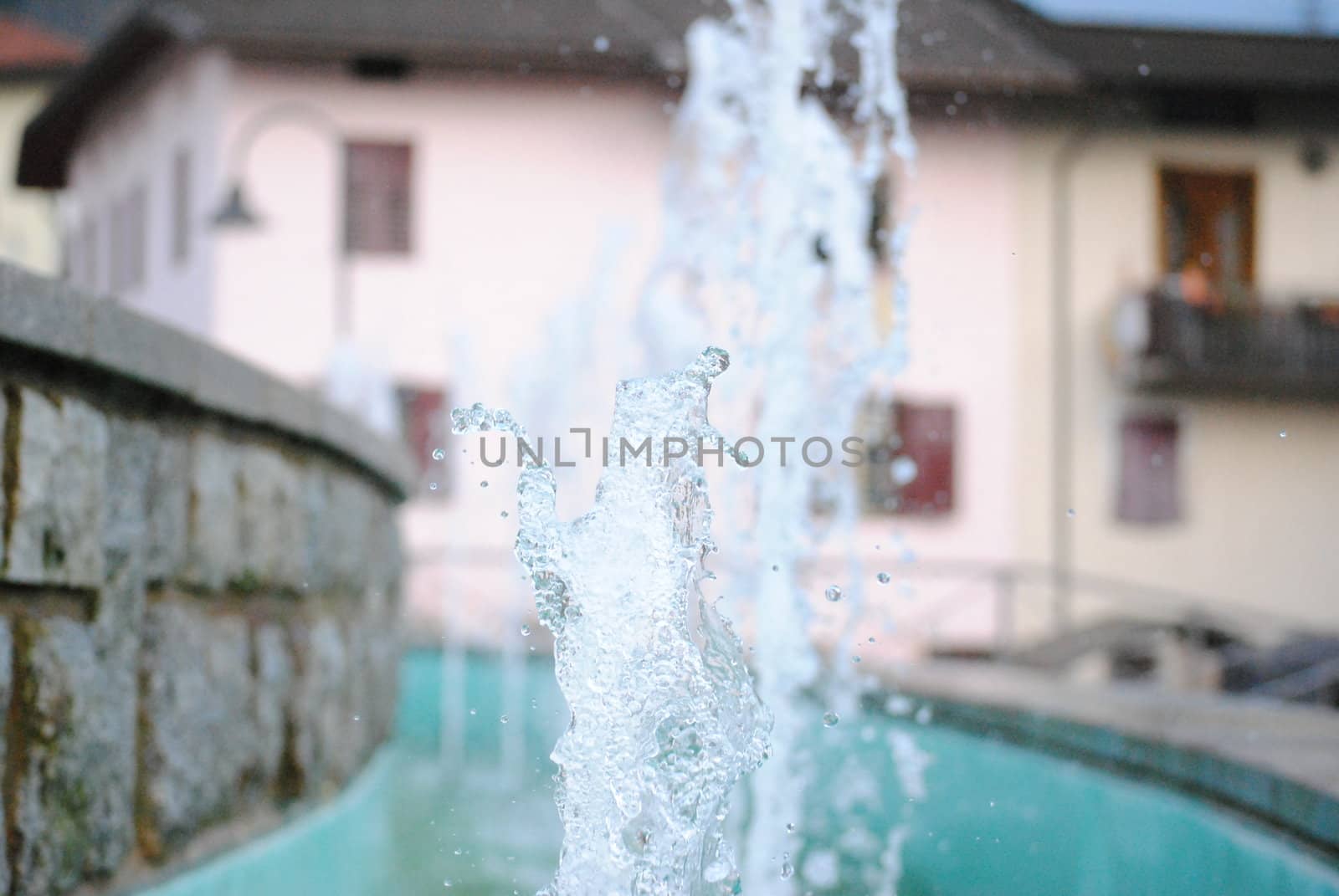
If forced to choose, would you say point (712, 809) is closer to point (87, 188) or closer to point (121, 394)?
point (121, 394)

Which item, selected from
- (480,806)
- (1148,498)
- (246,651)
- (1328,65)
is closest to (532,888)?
(246,651)

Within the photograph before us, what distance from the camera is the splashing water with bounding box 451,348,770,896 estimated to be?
2826mm

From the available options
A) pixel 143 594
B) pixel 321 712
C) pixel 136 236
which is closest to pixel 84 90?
pixel 136 236

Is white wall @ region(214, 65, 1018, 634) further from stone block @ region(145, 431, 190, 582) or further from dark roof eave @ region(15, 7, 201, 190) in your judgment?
stone block @ region(145, 431, 190, 582)

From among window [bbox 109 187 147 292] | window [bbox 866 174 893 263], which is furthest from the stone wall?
window [bbox 109 187 147 292]

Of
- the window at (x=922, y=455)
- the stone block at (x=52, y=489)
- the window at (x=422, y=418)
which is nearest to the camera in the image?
the stone block at (x=52, y=489)

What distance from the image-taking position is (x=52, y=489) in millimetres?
2367

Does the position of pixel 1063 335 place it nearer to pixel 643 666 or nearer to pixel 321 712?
pixel 321 712

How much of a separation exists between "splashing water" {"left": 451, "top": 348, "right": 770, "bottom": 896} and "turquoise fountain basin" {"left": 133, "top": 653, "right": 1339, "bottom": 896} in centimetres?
75

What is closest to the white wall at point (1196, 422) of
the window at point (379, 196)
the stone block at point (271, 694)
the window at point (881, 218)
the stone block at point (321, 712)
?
the window at point (881, 218)

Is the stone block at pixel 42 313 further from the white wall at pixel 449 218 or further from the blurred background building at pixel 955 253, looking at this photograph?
the white wall at pixel 449 218

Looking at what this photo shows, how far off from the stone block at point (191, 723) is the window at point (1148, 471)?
49.6ft

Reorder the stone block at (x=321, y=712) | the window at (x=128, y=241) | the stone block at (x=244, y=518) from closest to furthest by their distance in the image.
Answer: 1. the stone block at (x=244, y=518)
2. the stone block at (x=321, y=712)
3. the window at (x=128, y=241)

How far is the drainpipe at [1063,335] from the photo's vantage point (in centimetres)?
1723
